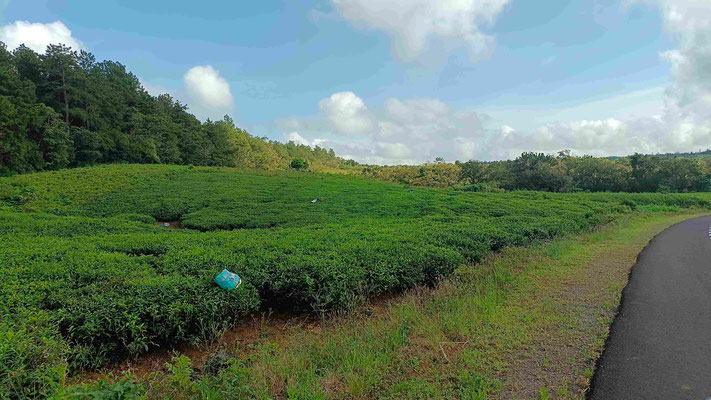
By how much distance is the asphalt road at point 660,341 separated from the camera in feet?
11.7

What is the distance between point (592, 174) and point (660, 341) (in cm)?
6156

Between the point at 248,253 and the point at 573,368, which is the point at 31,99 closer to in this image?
the point at 248,253

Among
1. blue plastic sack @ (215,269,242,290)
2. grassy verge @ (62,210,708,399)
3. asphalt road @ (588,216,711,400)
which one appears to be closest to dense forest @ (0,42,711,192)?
asphalt road @ (588,216,711,400)

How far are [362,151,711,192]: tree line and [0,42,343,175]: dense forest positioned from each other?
44.6 m

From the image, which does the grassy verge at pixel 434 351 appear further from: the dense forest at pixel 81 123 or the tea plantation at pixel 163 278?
the dense forest at pixel 81 123

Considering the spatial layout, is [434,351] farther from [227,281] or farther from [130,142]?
[130,142]

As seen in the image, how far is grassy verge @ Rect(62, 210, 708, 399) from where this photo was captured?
12.0 ft

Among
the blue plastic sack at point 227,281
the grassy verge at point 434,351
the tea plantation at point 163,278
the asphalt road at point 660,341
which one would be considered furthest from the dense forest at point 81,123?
the asphalt road at point 660,341

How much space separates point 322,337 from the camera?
532cm

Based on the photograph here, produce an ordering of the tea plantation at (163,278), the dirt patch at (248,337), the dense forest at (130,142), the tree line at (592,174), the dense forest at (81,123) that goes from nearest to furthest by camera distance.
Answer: the tea plantation at (163,278)
the dirt patch at (248,337)
the dense forest at (81,123)
the dense forest at (130,142)
the tree line at (592,174)

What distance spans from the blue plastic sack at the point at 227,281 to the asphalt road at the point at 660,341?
5139 mm

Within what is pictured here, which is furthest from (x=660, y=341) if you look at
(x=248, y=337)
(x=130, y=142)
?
(x=130, y=142)

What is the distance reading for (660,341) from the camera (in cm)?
459

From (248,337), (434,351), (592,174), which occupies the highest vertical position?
(592,174)
